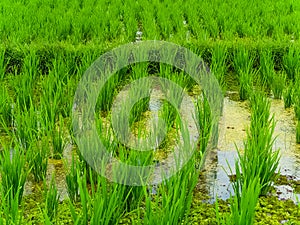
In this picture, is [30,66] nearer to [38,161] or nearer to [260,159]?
[38,161]

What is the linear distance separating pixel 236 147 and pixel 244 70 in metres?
1.84

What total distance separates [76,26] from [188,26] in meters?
1.49

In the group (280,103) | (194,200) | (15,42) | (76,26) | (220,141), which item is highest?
(76,26)

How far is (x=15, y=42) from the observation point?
436 cm

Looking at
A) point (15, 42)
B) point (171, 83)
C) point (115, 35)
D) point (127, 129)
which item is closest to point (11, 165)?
point (127, 129)

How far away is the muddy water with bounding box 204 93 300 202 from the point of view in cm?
234

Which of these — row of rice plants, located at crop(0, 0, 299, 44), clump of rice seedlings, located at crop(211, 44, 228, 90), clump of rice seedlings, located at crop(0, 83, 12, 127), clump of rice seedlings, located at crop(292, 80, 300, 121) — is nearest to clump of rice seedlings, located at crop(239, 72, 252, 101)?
clump of rice seedlings, located at crop(211, 44, 228, 90)

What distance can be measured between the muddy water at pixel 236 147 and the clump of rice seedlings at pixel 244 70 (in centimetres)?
11

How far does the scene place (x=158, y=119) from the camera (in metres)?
2.77

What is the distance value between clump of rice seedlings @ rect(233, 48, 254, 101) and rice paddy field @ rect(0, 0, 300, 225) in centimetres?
1

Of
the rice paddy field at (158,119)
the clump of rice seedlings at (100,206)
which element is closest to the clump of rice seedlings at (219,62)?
the rice paddy field at (158,119)

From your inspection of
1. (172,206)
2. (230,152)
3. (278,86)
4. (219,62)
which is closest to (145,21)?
(219,62)

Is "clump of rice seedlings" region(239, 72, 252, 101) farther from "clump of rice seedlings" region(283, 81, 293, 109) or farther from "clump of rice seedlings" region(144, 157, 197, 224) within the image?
"clump of rice seedlings" region(144, 157, 197, 224)

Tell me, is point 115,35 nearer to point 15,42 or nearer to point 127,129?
point 15,42
